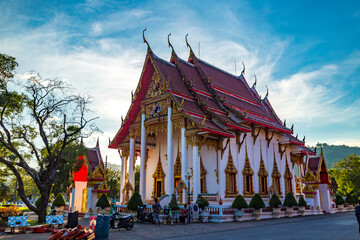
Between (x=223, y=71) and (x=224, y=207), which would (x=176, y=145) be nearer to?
(x=224, y=207)

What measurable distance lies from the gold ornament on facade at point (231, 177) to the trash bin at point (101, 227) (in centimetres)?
1026

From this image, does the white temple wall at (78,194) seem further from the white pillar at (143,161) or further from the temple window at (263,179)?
the temple window at (263,179)

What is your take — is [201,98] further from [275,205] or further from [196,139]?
[275,205]

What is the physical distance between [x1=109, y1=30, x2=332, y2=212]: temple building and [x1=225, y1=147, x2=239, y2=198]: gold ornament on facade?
6 cm

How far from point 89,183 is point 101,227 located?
12647mm

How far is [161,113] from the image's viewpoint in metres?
18.8

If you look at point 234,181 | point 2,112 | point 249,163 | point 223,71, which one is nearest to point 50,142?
point 2,112

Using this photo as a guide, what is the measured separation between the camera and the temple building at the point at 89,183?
2077cm

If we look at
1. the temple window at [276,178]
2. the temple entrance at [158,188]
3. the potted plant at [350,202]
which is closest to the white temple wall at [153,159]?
the temple entrance at [158,188]

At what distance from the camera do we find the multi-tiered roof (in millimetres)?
17781

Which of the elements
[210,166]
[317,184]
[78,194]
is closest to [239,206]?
[210,166]

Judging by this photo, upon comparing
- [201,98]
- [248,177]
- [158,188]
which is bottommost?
[158,188]

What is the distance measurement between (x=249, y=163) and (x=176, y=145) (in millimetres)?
4889

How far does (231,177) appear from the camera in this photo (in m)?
18.8
